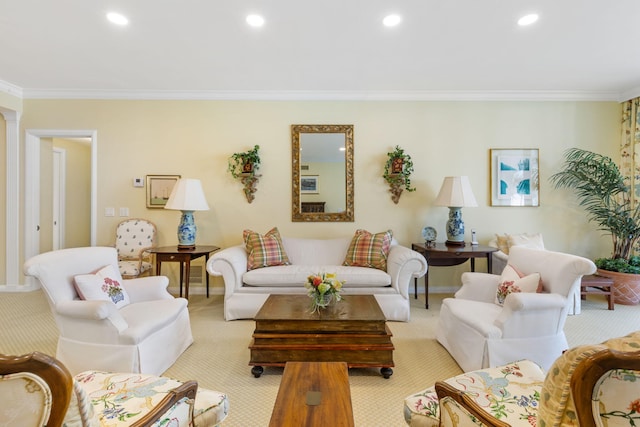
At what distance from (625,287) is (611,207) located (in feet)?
3.61

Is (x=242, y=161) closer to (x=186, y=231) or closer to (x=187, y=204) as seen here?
(x=187, y=204)

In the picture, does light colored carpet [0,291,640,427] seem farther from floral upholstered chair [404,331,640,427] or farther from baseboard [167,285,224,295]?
floral upholstered chair [404,331,640,427]

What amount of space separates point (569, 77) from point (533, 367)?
11.8ft

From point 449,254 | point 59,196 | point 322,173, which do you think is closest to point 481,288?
point 449,254

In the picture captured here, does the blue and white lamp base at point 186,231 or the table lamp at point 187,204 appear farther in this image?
the blue and white lamp base at point 186,231

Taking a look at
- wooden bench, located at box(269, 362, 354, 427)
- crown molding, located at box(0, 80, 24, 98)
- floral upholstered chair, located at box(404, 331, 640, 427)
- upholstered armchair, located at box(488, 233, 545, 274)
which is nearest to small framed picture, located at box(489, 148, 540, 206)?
upholstered armchair, located at box(488, 233, 545, 274)

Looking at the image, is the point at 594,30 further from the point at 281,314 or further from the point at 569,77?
the point at 281,314

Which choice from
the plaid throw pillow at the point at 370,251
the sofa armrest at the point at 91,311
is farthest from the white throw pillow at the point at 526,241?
the sofa armrest at the point at 91,311

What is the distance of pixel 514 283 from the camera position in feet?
7.47

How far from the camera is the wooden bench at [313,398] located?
1.11m

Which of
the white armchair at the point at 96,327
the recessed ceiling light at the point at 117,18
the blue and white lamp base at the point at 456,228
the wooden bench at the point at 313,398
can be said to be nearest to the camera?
the wooden bench at the point at 313,398

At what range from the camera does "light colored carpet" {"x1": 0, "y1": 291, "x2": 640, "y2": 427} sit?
1821 millimetres

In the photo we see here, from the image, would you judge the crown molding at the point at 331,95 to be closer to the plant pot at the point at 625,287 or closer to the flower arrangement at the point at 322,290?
the plant pot at the point at 625,287

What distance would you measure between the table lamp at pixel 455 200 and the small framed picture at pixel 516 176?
2.19 feet
